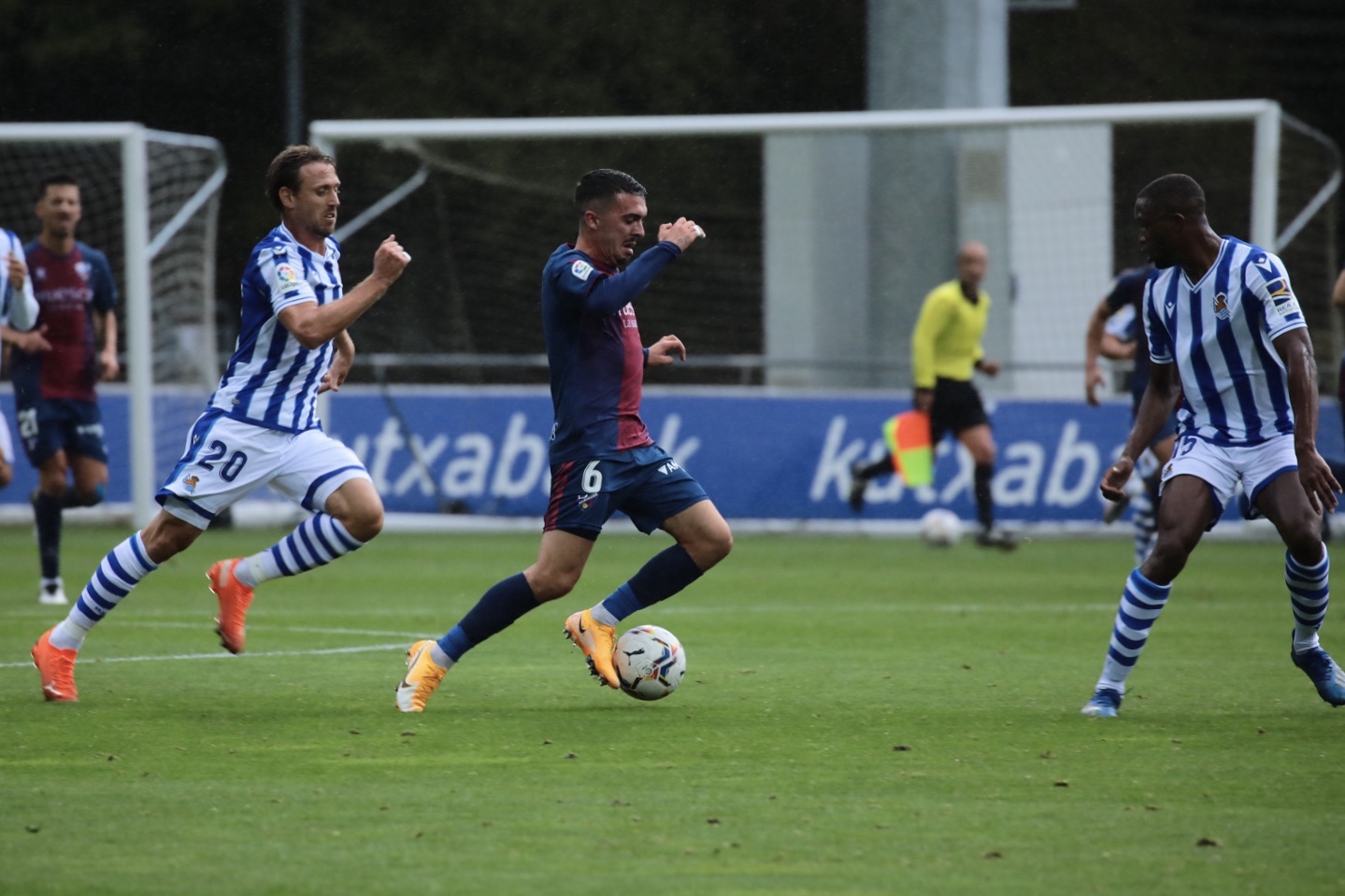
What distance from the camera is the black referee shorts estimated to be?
48.4ft

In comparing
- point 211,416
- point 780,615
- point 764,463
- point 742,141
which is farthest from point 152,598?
point 742,141

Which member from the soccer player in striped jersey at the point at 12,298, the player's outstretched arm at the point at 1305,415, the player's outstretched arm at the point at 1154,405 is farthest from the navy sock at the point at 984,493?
the player's outstretched arm at the point at 1305,415

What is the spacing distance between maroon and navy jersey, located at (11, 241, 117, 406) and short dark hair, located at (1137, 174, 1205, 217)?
23.4ft

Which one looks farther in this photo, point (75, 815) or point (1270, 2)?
point (1270, 2)

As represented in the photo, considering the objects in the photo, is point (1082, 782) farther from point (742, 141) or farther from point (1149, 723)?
point (742, 141)

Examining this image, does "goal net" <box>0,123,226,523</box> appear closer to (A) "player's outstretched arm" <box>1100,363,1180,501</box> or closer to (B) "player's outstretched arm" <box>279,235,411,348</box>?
(B) "player's outstretched arm" <box>279,235,411,348</box>

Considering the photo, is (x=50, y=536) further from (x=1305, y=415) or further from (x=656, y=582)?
(x=1305, y=415)

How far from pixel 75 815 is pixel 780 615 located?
235 inches

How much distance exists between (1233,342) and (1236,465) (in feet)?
1.37

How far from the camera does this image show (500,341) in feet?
64.6

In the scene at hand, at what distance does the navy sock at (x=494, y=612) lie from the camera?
6.80 meters

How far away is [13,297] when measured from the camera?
1042 centimetres

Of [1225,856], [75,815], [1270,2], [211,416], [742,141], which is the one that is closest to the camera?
[1225,856]

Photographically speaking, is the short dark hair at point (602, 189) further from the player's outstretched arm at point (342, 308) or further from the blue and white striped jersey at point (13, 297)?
the blue and white striped jersey at point (13, 297)
